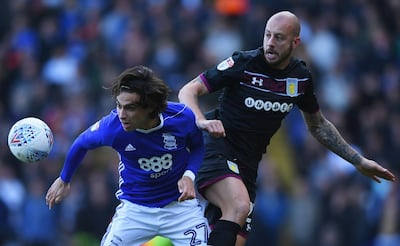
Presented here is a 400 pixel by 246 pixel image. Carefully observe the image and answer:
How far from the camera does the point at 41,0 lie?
1895 centimetres

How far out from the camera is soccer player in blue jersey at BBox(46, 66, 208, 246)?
31.1 ft

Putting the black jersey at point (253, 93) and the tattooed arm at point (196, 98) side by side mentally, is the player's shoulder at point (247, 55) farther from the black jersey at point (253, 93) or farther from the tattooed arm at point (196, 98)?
the tattooed arm at point (196, 98)

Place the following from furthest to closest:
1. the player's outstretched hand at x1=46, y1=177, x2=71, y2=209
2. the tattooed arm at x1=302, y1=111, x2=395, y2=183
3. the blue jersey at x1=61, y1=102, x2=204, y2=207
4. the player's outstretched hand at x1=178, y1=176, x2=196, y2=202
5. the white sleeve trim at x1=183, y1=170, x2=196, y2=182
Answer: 1. the tattooed arm at x1=302, y1=111, x2=395, y2=183
2. the player's outstretched hand at x1=46, y1=177, x2=71, y2=209
3. the blue jersey at x1=61, y1=102, x2=204, y2=207
4. the white sleeve trim at x1=183, y1=170, x2=196, y2=182
5. the player's outstretched hand at x1=178, y1=176, x2=196, y2=202

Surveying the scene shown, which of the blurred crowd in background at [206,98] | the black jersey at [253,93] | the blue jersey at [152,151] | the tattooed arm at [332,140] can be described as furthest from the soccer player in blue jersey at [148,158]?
the blurred crowd in background at [206,98]

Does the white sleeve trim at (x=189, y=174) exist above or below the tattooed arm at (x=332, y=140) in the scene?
above

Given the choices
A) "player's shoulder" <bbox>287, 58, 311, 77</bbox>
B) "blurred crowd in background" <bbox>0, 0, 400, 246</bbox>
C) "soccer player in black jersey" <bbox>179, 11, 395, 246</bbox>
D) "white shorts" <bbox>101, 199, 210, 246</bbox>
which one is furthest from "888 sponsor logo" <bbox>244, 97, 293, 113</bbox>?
"blurred crowd in background" <bbox>0, 0, 400, 246</bbox>

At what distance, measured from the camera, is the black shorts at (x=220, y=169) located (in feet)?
33.2

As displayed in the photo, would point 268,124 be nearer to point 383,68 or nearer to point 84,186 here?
point 84,186

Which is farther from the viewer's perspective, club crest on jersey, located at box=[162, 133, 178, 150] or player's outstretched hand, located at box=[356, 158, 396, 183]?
player's outstretched hand, located at box=[356, 158, 396, 183]

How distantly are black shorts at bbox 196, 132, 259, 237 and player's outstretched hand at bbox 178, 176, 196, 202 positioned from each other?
78cm

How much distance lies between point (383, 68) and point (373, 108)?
3.02ft

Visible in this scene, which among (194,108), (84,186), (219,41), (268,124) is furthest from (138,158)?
(219,41)

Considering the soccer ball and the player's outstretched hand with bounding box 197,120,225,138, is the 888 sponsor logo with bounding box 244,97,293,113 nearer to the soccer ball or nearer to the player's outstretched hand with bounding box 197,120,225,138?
the player's outstretched hand with bounding box 197,120,225,138

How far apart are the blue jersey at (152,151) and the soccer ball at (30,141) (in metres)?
0.24
